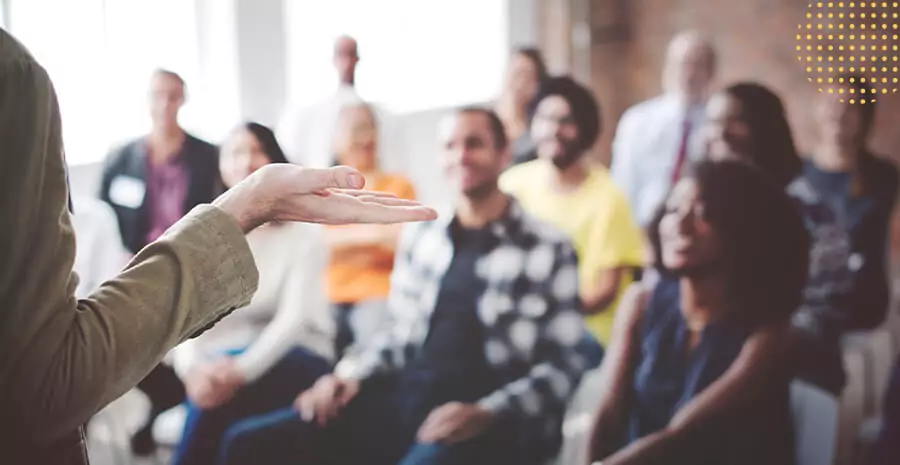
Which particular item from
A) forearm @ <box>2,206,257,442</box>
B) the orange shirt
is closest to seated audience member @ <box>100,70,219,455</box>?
the orange shirt

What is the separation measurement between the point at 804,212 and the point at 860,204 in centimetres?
15

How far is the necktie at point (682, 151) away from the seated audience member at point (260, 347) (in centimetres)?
78

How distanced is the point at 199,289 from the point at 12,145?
0.51 feet

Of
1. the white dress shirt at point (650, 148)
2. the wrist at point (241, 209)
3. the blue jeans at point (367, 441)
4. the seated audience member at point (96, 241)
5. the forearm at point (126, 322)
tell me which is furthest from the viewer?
the white dress shirt at point (650, 148)

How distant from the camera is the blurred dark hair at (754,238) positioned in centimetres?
210

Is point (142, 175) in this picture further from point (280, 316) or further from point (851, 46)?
point (851, 46)

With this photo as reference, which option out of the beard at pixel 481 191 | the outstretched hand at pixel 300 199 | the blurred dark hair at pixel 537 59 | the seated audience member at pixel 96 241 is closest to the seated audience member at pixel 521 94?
the blurred dark hair at pixel 537 59

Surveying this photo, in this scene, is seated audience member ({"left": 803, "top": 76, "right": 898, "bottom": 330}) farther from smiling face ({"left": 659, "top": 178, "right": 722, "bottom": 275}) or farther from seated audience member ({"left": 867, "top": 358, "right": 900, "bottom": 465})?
smiling face ({"left": 659, "top": 178, "right": 722, "bottom": 275})

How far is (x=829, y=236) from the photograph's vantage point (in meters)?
2.19

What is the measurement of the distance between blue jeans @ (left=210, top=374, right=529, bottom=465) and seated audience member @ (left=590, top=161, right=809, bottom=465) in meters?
0.25

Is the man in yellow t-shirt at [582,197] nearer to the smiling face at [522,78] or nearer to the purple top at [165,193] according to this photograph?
the smiling face at [522,78]

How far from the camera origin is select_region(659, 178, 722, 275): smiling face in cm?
211

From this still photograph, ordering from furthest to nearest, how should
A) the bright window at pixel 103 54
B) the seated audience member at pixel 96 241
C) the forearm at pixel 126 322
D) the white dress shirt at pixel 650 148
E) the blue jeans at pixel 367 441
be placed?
1. the white dress shirt at pixel 650 148
2. the blue jeans at pixel 367 441
3. the seated audience member at pixel 96 241
4. the bright window at pixel 103 54
5. the forearm at pixel 126 322

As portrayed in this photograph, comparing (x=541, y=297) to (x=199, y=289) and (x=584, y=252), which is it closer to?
(x=584, y=252)
